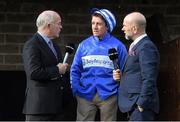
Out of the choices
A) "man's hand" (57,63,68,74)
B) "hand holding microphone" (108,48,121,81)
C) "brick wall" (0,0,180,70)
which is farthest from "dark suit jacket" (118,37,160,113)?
"brick wall" (0,0,180,70)

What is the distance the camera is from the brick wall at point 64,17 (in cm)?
815

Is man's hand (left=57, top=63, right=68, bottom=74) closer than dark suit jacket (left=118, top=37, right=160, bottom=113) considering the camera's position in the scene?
No

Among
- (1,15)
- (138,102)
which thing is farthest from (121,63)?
(1,15)

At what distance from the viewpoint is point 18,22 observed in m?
8.16

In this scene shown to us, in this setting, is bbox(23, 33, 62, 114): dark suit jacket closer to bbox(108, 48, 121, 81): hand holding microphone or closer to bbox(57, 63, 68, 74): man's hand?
bbox(57, 63, 68, 74): man's hand

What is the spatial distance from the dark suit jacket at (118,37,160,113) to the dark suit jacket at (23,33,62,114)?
678 millimetres

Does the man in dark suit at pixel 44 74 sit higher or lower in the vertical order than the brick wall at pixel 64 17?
lower

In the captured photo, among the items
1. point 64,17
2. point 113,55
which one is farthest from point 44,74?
point 64,17

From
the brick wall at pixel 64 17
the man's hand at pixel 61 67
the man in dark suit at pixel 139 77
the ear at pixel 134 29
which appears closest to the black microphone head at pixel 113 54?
the man in dark suit at pixel 139 77

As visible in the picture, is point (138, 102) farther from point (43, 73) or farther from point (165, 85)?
point (165, 85)

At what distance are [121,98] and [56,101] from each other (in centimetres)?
66

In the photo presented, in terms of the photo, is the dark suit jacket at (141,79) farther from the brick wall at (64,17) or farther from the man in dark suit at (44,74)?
the brick wall at (64,17)

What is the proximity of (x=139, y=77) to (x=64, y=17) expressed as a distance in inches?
124

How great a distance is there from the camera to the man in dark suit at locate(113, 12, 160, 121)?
5.18m
